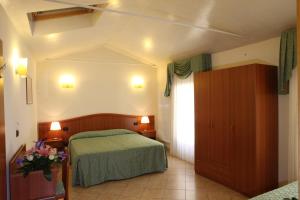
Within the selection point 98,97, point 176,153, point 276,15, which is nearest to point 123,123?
point 98,97

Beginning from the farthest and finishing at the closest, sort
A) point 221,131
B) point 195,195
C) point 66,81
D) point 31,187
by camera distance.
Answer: point 66,81 → point 221,131 → point 195,195 → point 31,187

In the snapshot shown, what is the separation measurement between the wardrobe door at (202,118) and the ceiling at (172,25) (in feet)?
2.13

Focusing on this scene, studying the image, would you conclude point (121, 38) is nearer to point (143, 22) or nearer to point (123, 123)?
point (143, 22)

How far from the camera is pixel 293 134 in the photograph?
115 inches

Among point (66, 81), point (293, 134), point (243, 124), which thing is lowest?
point (293, 134)

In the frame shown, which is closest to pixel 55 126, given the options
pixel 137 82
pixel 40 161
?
pixel 137 82

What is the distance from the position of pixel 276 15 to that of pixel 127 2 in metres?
1.88

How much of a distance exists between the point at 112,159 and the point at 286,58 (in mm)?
3045

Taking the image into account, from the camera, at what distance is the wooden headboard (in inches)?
188

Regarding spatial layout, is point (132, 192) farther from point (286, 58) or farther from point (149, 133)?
point (286, 58)

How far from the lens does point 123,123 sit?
5.52 meters

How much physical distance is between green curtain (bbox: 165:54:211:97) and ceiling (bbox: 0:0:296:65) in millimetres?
154

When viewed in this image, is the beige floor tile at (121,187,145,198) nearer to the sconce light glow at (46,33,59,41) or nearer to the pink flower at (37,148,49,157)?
the pink flower at (37,148,49,157)

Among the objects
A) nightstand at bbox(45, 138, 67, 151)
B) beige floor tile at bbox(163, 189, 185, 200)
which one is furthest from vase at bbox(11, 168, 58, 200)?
nightstand at bbox(45, 138, 67, 151)
